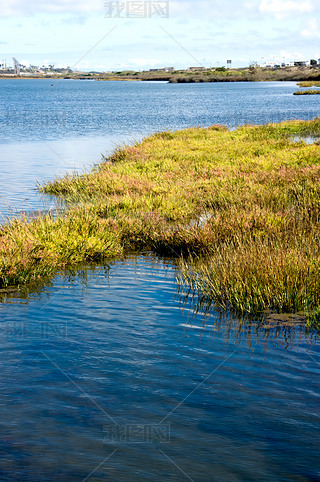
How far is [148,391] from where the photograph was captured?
20.5 ft

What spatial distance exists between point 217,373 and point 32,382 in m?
2.36

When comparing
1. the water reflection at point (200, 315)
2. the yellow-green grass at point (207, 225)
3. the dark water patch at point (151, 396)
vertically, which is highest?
the yellow-green grass at point (207, 225)

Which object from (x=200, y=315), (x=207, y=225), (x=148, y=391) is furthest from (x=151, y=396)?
(x=207, y=225)

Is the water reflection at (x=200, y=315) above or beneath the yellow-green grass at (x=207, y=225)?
beneath

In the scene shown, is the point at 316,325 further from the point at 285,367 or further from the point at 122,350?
the point at 122,350

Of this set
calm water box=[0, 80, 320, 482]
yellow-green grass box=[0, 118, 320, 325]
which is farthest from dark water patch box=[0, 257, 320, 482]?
yellow-green grass box=[0, 118, 320, 325]

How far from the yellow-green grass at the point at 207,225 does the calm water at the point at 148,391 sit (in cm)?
70

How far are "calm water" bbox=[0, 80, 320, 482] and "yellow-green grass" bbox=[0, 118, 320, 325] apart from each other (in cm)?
70

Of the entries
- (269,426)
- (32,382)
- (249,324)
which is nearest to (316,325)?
(249,324)

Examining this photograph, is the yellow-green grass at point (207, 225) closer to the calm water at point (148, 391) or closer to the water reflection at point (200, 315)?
the water reflection at point (200, 315)

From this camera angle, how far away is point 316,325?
7.95m

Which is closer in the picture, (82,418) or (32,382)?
(82,418)

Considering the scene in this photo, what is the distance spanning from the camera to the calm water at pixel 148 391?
16.6 feet

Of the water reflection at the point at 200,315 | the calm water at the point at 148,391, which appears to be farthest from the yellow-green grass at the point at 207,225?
the calm water at the point at 148,391
